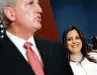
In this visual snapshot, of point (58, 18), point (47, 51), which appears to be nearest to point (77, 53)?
point (47, 51)

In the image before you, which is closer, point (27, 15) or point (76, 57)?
point (27, 15)

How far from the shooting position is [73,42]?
2379 millimetres

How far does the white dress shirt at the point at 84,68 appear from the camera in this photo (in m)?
2.26

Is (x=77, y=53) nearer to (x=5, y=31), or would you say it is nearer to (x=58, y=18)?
(x=5, y=31)

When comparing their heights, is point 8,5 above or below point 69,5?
above

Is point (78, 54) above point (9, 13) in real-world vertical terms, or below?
below

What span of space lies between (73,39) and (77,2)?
2.23 metres

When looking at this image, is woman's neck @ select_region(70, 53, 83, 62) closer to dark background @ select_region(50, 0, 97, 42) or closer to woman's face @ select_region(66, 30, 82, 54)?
woman's face @ select_region(66, 30, 82, 54)

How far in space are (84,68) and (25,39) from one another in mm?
1038

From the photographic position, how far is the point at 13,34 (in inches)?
53.9

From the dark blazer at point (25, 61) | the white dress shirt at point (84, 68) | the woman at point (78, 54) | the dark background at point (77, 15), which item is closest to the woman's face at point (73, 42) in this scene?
the woman at point (78, 54)

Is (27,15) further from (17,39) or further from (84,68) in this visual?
(84,68)

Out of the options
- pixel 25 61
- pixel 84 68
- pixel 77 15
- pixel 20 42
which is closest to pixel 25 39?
pixel 20 42

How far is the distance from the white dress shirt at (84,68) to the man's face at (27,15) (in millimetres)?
978
